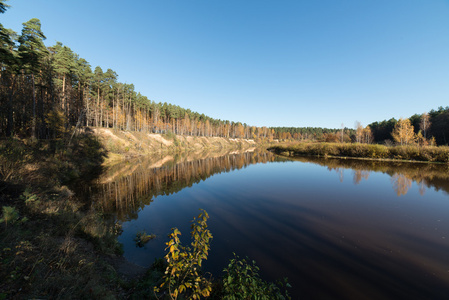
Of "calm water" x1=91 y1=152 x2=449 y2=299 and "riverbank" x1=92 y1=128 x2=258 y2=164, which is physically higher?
"riverbank" x1=92 y1=128 x2=258 y2=164

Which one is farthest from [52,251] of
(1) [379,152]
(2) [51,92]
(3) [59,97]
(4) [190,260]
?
(1) [379,152]

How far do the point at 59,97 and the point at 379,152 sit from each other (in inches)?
2661

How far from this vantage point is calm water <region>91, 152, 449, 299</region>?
5.73m

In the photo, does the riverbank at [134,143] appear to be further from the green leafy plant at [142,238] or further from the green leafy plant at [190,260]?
the green leafy plant at [190,260]

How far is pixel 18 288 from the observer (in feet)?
10.4

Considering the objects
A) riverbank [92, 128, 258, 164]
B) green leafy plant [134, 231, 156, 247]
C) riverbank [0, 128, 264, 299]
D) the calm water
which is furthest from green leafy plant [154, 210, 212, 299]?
riverbank [92, 128, 258, 164]

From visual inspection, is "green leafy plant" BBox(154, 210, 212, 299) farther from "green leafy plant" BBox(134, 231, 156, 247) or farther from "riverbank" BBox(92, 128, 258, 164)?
"riverbank" BBox(92, 128, 258, 164)

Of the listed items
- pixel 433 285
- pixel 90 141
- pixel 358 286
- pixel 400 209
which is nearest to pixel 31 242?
pixel 358 286

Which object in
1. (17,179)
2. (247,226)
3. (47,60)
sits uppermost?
(47,60)

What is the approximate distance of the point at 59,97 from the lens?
3522 cm

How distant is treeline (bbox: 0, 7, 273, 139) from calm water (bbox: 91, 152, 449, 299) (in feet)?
48.2

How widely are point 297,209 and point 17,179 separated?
618 inches

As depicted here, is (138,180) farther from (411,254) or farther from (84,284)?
(411,254)

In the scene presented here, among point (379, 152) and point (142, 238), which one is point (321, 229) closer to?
point (142, 238)
